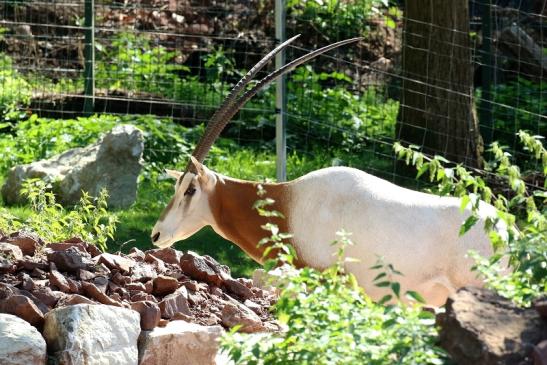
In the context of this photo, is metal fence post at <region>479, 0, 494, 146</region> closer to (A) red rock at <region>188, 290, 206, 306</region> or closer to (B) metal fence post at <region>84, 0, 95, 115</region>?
(B) metal fence post at <region>84, 0, 95, 115</region>

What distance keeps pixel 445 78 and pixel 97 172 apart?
2775 mm

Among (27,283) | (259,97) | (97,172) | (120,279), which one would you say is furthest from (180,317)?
(259,97)

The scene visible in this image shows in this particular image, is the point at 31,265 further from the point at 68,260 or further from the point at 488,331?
the point at 488,331

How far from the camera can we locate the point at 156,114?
432 inches

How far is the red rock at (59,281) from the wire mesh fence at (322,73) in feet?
12.1

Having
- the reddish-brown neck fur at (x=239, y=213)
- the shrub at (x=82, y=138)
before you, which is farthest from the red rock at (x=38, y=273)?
the shrub at (x=82, y=138)

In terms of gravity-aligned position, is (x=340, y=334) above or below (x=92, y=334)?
above

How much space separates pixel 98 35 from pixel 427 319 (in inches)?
369

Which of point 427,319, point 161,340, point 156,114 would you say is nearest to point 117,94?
point 156,114

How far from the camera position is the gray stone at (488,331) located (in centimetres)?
344

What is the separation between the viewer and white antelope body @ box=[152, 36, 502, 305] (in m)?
5.87

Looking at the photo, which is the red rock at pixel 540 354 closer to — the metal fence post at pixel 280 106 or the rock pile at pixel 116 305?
the rock pile at pixel 116 305

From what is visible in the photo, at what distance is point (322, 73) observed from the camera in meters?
11.1

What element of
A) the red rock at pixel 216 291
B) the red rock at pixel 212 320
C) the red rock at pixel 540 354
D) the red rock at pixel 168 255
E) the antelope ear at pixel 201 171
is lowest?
the red rock at pixel 212 320
